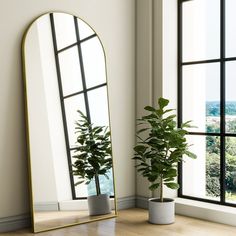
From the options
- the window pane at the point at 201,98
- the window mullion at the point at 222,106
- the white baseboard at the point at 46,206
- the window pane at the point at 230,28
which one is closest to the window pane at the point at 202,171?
the window pane at the point at 201,98

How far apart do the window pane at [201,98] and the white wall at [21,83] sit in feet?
1.92

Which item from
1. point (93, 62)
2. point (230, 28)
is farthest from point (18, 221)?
point (230, 28)

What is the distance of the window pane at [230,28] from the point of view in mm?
4227

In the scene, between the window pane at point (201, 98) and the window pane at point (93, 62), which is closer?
the window pane at point (93, 62)

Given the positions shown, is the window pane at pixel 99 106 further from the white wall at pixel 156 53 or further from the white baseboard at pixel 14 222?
the white baseboard at pixel 14 222

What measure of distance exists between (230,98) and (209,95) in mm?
298

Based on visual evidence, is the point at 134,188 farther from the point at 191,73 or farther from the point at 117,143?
the point at 191,73

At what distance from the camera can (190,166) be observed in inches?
187

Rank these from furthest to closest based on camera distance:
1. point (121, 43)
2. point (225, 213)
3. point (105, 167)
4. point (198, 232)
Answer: point (121, 43) → point (105, 167) → point (225, 213) → point (198, 232)

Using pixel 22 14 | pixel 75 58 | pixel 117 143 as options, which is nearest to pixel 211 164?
pixel 117 143

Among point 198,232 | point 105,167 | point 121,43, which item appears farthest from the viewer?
point 121,43

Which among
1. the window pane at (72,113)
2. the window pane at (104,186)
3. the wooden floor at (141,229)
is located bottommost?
the wooden floor at (141,229)

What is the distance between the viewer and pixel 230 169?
4395mm

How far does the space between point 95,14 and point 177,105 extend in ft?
4.16
